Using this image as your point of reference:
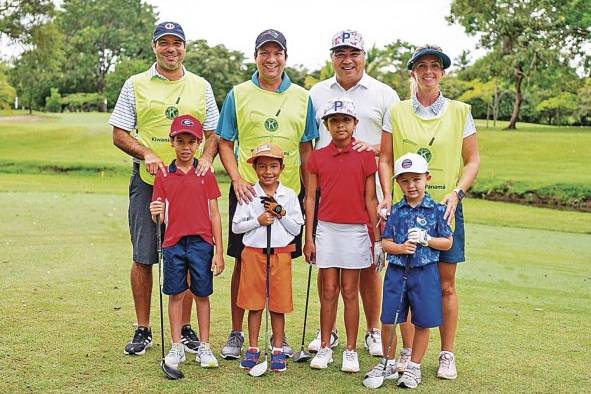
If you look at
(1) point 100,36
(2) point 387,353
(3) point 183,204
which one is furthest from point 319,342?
(1) point 100,36

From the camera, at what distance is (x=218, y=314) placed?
5949 millimetres

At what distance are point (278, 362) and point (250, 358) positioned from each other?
0.61 feet

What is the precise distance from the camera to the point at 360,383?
4402mm

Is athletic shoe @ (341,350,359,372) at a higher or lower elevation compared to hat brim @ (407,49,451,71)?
lower

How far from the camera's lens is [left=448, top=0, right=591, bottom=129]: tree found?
120 feet

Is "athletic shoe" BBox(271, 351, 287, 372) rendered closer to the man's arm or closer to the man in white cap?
the man in white cap

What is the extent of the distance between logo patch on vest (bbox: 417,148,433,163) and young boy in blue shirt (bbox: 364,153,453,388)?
14 centimetres

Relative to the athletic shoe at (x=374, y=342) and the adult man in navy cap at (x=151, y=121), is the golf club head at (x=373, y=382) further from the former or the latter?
the adult man in navy cap at (x=151, y=121)

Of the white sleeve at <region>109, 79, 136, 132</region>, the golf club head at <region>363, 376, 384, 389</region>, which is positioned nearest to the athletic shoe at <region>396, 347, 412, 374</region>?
the golf club head at <region>363, 376, 384, 389</region>

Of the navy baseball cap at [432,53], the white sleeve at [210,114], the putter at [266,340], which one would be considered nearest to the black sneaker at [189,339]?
the putter at [266,340]

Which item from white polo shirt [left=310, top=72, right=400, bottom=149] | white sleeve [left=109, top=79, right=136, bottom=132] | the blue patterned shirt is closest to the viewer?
the blue patterned shirt

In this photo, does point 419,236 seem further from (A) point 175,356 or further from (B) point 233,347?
(A) point 175,356

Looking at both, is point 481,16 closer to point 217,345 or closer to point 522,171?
point 522,171

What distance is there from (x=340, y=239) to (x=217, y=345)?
112 cm
